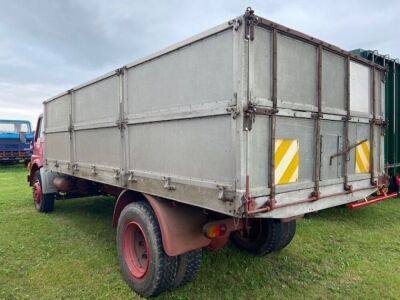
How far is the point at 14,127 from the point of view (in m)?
19.9

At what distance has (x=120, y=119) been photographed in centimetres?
407

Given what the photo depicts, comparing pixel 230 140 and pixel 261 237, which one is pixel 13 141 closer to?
pixel 261 237

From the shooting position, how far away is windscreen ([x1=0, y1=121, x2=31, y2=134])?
64.1 ft

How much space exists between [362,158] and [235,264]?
206 cm

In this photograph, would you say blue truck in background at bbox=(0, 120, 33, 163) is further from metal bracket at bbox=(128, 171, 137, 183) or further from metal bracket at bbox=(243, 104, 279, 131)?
metal bracket at bbox=(243, 104, 279, 131)

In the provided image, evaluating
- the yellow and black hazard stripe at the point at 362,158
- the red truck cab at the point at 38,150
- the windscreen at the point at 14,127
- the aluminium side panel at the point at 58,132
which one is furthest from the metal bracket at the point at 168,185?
the windscreen at the point at 14,127

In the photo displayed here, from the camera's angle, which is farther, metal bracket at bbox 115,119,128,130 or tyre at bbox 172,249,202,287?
metal bracket at bbox 115,119,128,130

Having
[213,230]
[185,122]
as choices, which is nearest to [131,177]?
[185,122]

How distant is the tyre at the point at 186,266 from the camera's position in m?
3.42

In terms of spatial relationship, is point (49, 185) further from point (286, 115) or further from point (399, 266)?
point (399, 266)

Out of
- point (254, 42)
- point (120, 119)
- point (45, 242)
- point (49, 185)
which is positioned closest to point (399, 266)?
point (254, 42)

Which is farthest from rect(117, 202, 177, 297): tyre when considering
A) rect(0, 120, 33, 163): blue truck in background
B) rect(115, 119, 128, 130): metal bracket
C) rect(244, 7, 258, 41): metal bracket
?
rect(0, 120, 33, 163): blue truck in background

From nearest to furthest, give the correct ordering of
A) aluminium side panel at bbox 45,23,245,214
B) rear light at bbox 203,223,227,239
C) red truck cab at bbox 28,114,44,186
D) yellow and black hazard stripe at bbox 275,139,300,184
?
aluminium side panel at bbox 45,23,245,214
yellow and black hazard stripe at bbox 275,139,300,184
rear light at bbox 203,223,227,239
red truck cab at bbox 28,114,44,186

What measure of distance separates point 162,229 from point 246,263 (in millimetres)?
1691
